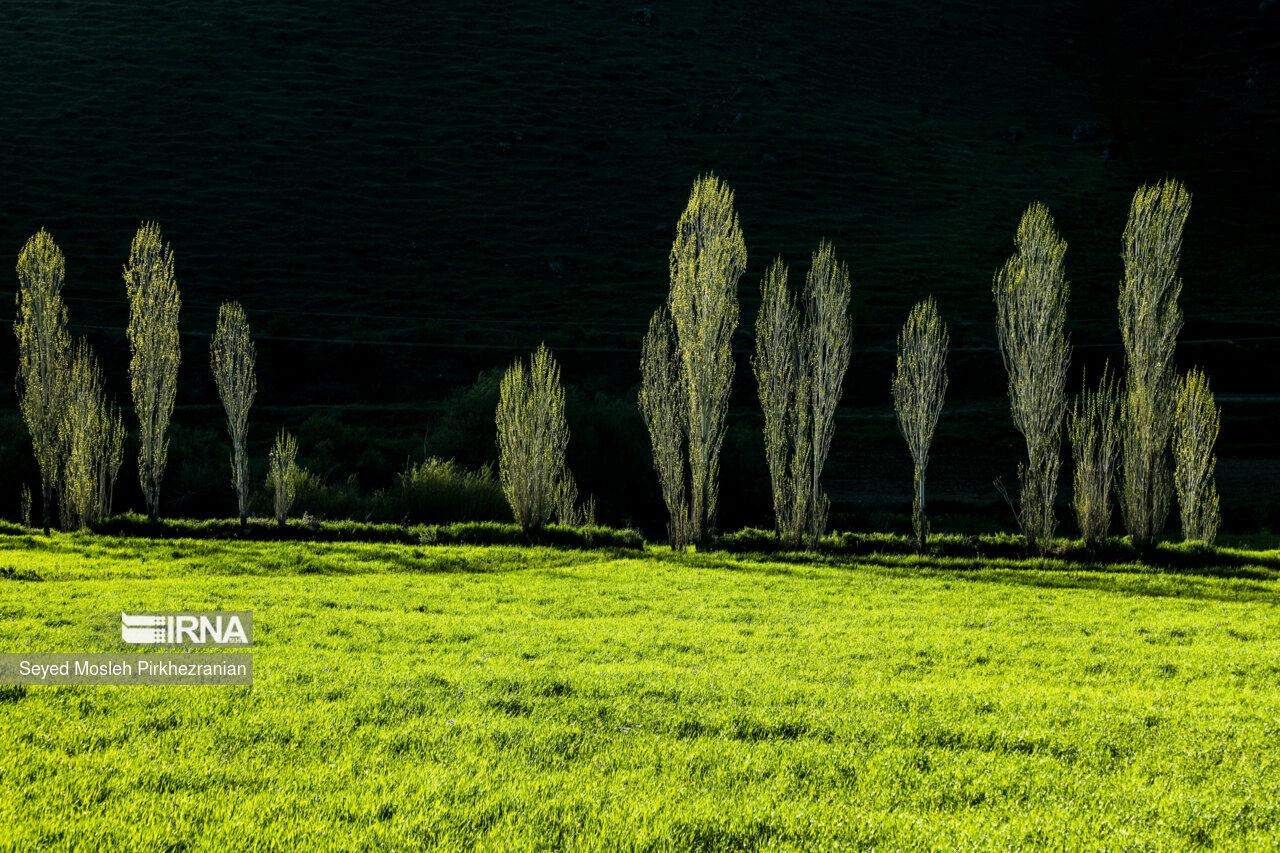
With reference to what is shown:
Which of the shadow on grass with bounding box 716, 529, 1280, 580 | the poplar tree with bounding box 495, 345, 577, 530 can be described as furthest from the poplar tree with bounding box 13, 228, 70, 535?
the shadow on grass with bounding box 716, 529, 1280, 580

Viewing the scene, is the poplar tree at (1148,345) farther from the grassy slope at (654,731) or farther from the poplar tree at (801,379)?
the poplar tree at (801,379)

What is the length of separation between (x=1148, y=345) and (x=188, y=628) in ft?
91.7

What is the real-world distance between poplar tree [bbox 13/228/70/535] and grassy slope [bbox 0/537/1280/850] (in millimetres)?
13491

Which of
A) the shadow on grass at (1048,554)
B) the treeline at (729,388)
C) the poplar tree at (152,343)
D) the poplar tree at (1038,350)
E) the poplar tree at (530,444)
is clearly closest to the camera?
the shadow on grass at (1048,554)

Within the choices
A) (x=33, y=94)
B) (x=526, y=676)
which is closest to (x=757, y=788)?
(x=526, y=676)

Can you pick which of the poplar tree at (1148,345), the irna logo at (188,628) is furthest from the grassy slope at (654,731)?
the poplar tree at (1148,345)

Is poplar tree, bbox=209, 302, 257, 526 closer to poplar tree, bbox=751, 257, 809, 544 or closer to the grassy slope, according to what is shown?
the grassy slope

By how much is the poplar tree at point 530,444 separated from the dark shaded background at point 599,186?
14.8 meters

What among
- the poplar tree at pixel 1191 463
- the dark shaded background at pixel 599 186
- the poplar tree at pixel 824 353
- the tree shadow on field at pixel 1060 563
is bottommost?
the tree shadow on field at pixel 1060 563

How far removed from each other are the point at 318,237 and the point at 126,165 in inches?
933

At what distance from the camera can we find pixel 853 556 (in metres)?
24.6

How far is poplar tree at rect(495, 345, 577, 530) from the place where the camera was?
90.2 ft

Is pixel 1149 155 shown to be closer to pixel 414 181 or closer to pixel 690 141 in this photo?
pixel 690 141

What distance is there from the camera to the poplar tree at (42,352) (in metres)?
27.6
